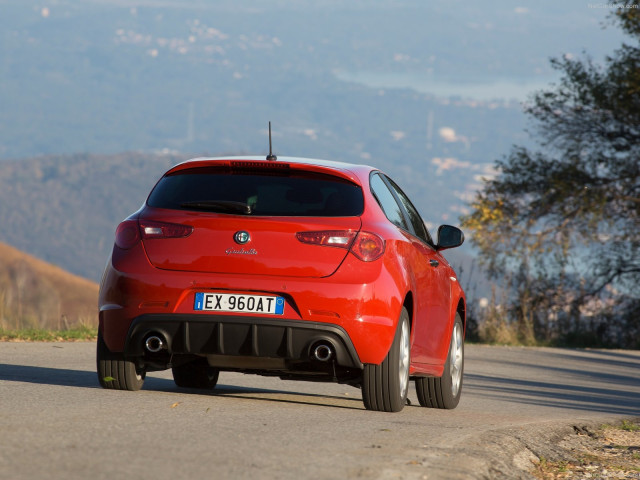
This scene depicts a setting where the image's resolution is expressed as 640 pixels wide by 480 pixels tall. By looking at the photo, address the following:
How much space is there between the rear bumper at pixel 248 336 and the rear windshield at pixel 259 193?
72 cm

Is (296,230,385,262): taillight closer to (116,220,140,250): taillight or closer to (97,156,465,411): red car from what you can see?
(97,156,465,411): red car

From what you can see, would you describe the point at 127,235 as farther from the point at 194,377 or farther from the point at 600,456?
the point at 600,456

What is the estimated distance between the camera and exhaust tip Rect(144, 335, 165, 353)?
6.79 meters

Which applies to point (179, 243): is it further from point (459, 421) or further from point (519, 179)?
point (519, 179)

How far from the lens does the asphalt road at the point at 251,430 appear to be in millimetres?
4867

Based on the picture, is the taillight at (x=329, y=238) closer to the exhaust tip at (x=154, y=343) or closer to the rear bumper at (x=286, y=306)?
the rear bumper at (x=286, y=306)

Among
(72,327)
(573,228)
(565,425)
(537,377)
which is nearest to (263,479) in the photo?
(565,425)

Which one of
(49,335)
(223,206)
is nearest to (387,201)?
(223,206)

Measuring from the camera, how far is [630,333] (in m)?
25.2

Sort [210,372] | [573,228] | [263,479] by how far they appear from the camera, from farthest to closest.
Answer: [573,228] → [210,372] → [263,479]

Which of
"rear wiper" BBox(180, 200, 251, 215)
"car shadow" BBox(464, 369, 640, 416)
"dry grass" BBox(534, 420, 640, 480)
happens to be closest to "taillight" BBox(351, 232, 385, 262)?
"rear wiper" BBox(180, 200, 251, 215)

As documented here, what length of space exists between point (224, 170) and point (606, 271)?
22.7 metres

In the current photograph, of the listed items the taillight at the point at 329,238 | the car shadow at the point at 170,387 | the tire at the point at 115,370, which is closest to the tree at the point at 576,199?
the car shadow at the point at 170,387

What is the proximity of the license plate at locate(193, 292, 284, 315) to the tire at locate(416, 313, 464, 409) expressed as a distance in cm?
221
